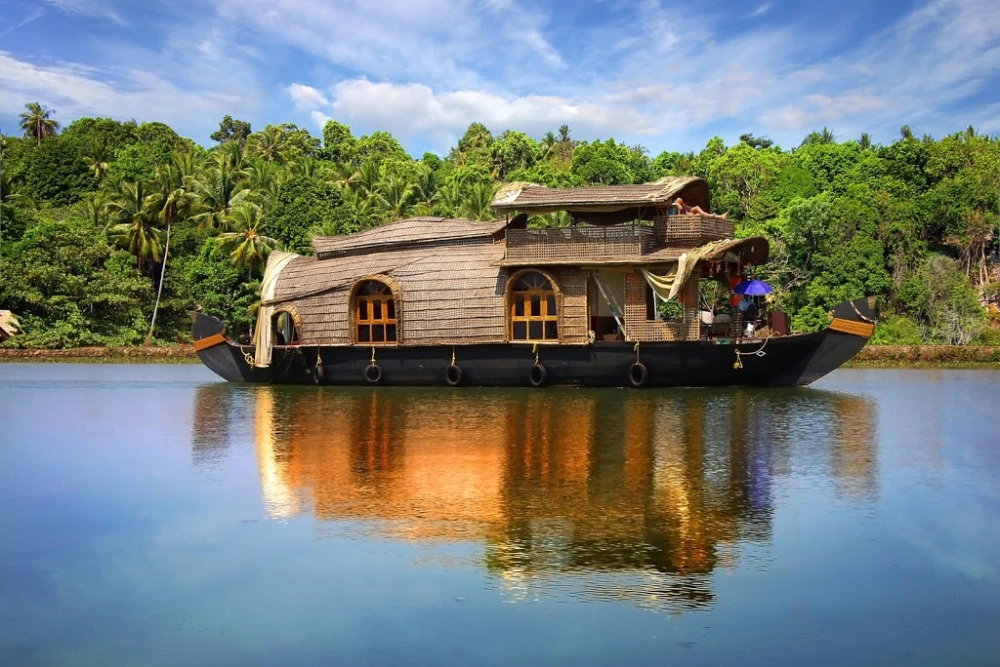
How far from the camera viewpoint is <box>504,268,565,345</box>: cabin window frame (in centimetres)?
1878

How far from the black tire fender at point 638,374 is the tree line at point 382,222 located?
14.6 m

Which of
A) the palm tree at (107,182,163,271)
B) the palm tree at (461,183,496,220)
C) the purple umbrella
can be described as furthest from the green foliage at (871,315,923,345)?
the palm tree at (107,182,163,271)

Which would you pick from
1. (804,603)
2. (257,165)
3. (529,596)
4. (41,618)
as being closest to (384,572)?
(529,596)

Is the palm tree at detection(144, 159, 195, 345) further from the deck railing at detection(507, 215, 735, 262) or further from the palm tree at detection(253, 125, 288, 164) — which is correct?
the deck railing at detection(507, 215, 735, 262)

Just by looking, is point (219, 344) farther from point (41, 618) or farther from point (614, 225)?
point (41, 618)

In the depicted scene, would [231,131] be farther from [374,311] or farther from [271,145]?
[374,311]

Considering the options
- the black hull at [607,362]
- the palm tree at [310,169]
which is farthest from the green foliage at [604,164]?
the black hull at [607,362]

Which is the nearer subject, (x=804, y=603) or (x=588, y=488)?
(x=804, y=603)

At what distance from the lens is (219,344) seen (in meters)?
22.2

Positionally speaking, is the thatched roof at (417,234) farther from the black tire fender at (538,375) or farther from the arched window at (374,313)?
the black tire fender at (538,375)

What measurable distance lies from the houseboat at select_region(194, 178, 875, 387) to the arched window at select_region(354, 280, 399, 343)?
0.03 meters

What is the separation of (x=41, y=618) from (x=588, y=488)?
4681 millimetres

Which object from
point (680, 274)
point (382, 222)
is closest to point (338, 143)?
point (382, 222)

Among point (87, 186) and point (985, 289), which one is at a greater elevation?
point (87, 186)
